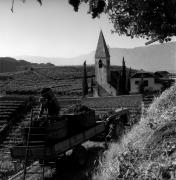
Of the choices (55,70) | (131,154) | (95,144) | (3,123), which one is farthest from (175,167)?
(55,70)

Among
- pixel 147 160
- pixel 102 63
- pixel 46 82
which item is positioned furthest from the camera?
pixel 46 82

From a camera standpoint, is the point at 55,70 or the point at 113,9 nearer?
the point at 113,9

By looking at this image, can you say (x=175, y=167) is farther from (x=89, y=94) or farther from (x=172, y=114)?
(x=89, y=94)

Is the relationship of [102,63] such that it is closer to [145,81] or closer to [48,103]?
[145,81]

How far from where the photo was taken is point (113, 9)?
17016 millimetres

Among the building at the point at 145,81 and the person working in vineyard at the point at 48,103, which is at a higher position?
the person working in vineyard at the point at 48,103

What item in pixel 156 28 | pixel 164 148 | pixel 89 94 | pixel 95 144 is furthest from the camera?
pixel 89 94

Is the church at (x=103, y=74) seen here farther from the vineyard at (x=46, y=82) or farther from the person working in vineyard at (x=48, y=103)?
the person working in vineyard at (x=48, y=103)

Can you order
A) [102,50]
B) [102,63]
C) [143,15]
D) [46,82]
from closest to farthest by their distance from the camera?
[143,15] < [102,50] < [102,63] < [46,82]

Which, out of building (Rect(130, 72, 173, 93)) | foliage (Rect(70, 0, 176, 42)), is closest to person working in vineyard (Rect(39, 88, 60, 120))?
foliage (Rect(70, 0, 176, 42))

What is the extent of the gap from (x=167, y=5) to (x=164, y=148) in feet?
26.1

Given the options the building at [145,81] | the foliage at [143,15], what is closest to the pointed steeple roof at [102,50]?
the building at [145,81]

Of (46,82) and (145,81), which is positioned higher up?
(145,81)

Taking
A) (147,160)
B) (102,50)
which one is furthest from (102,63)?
(147,160)
